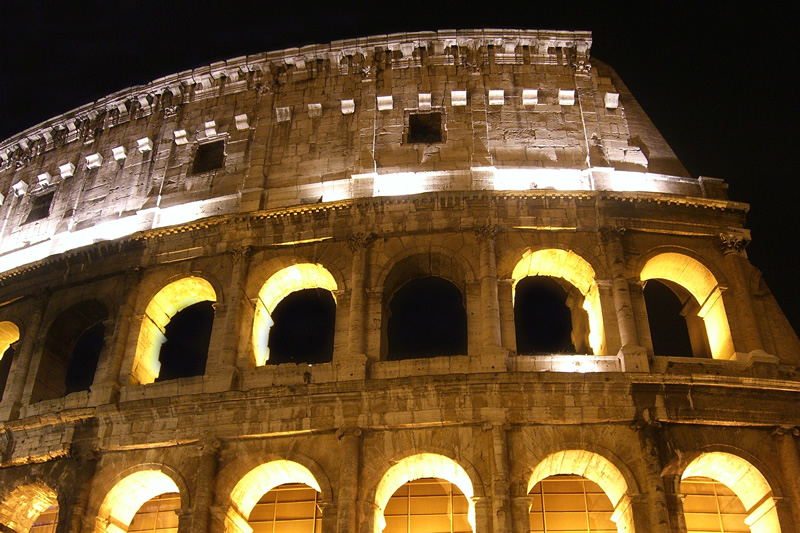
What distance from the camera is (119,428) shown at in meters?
16.6

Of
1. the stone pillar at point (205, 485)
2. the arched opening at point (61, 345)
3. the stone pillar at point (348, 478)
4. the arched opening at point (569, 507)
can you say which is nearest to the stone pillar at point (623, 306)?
the arched opening at point (569, 507)

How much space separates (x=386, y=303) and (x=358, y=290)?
3.18 feet

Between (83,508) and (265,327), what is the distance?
17.4 feet

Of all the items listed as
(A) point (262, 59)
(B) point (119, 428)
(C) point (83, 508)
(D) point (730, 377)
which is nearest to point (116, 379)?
(B) point (119, 428)

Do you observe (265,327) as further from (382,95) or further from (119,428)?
(382,95)

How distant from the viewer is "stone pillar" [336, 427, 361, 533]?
14594mm

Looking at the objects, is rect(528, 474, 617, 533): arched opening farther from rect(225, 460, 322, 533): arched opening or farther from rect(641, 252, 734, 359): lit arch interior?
rect(225, 460, 322, 533): arched opening

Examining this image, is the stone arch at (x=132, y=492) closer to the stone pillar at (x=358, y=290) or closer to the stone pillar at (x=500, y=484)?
the stone pillar at (x=358, y=290)

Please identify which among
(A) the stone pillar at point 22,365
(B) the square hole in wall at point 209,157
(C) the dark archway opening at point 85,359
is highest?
(B) the square hole in wall at point 209,157

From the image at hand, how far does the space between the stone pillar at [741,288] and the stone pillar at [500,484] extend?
5.56 m

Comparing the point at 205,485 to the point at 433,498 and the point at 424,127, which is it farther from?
the point at 424,127

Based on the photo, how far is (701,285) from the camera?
1822 cm

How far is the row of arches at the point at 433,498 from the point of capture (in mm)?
15164

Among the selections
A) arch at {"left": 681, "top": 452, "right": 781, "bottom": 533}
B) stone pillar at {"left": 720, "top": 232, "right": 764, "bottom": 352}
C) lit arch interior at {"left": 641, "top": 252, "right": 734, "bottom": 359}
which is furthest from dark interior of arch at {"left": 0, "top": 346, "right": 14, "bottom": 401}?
stone pillar at {"left": 720, "top": 232, "right": 764, "bottom": 352}
